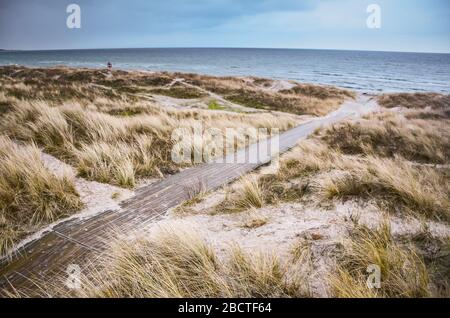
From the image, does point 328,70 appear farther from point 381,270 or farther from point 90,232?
point 90,232

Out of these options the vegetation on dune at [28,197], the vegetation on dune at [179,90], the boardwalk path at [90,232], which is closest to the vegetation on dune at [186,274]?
the boardwalk path at [90,232]

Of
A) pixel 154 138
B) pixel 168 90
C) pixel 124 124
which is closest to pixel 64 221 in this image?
pixel 154 138

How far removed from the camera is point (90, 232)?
3.62 m

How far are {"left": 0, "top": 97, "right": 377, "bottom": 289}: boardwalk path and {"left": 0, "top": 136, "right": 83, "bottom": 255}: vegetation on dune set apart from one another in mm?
291

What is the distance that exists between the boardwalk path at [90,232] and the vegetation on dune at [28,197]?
29 cm

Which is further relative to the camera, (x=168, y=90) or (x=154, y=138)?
(x=168, y=90)

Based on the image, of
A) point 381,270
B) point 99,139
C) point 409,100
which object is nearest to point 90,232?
point 381,270

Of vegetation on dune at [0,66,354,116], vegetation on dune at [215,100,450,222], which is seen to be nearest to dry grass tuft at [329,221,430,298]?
vegetation on dune at [215,100,450,222]

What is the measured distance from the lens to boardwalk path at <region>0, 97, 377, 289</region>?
112 inches

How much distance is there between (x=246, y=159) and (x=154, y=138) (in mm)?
2862

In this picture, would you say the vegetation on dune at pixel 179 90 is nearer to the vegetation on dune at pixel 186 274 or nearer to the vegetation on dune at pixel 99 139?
the vegetation on dune at pixel 99 139

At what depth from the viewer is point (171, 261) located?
2848 mm

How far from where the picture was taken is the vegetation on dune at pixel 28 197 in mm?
3525
